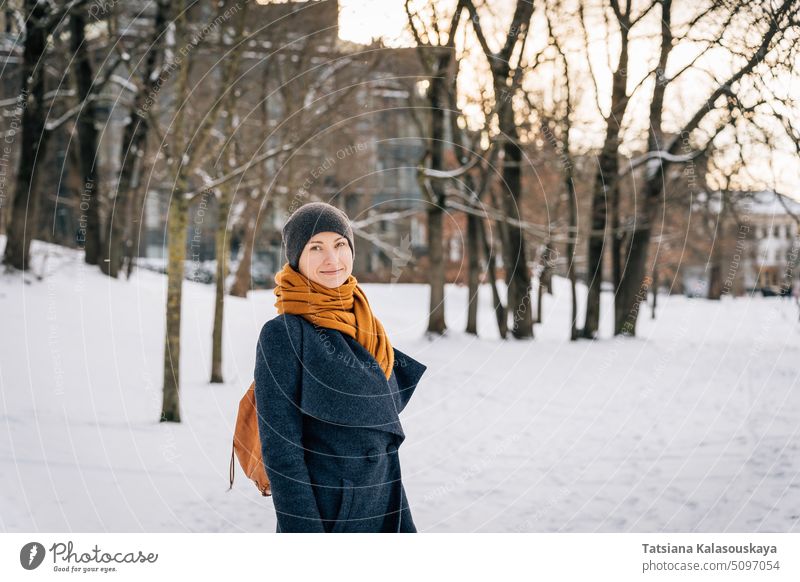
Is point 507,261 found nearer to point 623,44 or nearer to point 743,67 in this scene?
point 623,44

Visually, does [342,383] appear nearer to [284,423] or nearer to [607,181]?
[284,423]

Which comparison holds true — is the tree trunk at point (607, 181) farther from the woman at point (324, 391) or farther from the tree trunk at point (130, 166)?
the tree trunk at point (130, 166)

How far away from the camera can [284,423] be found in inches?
106

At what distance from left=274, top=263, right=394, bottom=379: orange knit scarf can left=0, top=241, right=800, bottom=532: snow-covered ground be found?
258cm

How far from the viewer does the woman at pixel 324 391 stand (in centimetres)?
272

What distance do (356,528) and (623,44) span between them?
6411mm

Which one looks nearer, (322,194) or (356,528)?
(356,528)

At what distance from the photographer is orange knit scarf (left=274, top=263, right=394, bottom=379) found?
2846 millimetres

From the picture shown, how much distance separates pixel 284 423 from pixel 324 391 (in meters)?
0.20

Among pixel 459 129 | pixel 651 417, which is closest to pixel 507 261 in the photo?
pixel 459 129

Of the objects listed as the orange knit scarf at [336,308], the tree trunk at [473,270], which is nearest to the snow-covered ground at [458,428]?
the tree trunk at [473,270]

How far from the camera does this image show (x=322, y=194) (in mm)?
14062

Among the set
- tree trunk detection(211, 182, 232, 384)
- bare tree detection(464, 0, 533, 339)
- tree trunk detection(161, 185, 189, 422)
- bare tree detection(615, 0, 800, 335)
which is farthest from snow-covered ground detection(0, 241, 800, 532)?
bare tree detection(464, 0, 533, 339)

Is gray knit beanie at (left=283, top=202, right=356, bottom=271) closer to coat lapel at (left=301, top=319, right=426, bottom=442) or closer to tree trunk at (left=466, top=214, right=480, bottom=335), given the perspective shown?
coat lapel at (left=301, top=319, right=426, bottom=442)
